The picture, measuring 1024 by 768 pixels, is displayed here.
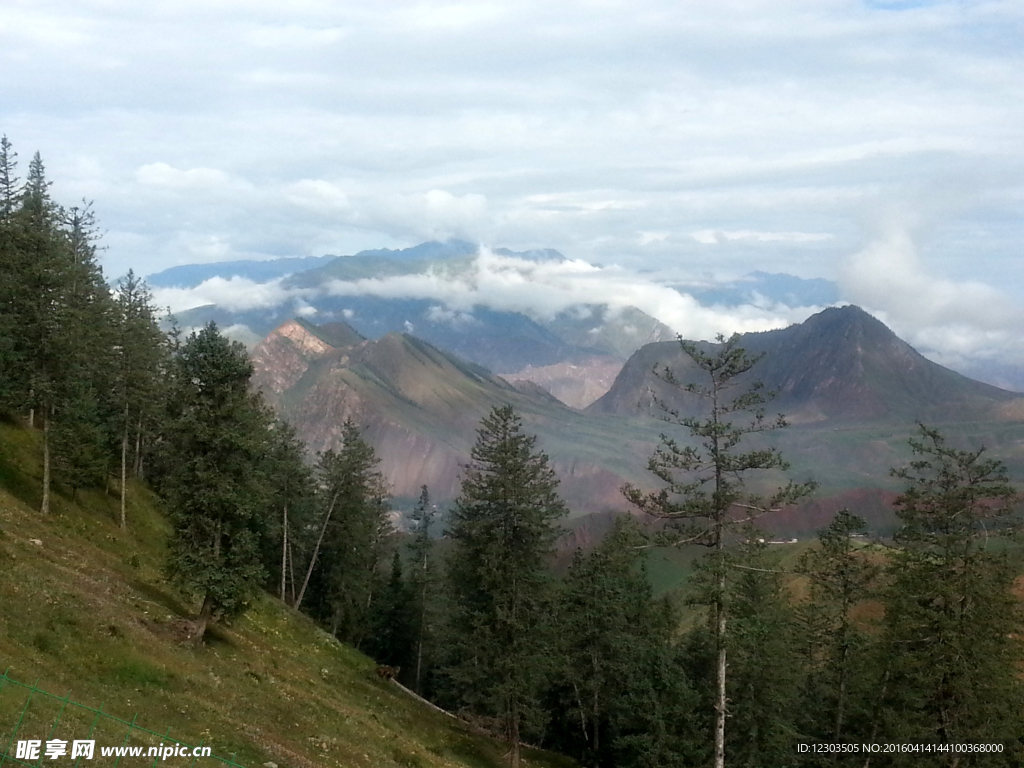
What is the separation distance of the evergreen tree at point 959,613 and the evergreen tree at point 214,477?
32033 mm

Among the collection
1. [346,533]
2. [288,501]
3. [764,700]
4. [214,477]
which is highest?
[214,477]

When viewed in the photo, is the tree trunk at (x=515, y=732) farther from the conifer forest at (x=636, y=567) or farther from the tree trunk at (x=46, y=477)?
the tree trunk at (x=46, y=477)

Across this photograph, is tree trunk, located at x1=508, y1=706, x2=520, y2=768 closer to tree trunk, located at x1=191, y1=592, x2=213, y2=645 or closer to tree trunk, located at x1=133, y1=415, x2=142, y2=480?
tree trunk, located at x1=191, y1=592, x2=213, y2=645

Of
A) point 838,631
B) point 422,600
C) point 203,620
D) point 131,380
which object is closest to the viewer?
point 203,620

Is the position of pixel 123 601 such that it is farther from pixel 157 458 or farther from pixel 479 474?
pixel 157 458

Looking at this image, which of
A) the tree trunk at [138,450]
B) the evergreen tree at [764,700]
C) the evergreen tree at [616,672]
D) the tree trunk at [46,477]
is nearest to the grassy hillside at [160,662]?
the tree trunk at [46,477]

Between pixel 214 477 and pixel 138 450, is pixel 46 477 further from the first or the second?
pixel 138 450

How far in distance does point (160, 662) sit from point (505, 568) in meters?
20.5

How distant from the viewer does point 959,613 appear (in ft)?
122

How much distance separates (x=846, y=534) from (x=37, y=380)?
168 feet

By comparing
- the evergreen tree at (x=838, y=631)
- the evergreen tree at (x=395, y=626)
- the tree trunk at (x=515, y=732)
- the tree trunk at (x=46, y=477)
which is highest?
the tree trunk at (x=46, y=477)

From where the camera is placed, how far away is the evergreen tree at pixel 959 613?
36.3 meters

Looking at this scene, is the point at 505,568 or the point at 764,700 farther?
the point at 764,700

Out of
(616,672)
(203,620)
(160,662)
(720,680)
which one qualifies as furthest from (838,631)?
(160,662)
